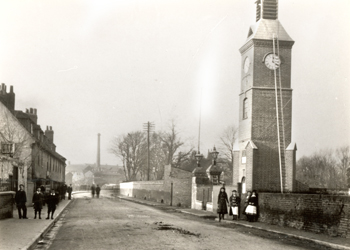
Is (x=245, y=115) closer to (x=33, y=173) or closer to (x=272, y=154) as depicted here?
(x=272, y=154)

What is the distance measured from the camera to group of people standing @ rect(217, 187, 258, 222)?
20.2 m

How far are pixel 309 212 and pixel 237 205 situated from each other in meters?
6.42

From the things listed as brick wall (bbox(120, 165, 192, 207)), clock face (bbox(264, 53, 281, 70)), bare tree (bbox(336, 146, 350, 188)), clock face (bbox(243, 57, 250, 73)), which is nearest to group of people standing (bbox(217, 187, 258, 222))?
clock face (bbox(264, 53, 281, 70))

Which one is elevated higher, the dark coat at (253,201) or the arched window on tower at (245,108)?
the arched window on tower at (245,108)

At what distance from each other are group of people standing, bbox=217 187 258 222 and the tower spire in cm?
1550

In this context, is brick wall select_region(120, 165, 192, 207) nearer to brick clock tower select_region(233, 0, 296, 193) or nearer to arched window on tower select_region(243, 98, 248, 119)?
brick clock tower select_region(233, 0, 296, 193)

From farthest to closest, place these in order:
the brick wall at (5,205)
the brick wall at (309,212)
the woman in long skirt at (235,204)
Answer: the woman in long skirt at (235,204) → the brick wall at (5,205) → the brick wall at (309,212)

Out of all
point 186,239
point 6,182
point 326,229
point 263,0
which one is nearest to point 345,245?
point 326,229

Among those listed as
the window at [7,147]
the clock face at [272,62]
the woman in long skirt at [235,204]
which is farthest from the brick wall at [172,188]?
the window at [7,147]

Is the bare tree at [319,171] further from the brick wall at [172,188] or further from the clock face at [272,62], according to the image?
the clock face at [272,62]

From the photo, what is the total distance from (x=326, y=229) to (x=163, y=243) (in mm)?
5822

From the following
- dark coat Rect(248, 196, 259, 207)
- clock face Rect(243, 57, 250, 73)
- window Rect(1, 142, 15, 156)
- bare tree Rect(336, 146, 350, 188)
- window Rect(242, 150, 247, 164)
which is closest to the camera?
dark coat Rect(248, 196, 259, 207)

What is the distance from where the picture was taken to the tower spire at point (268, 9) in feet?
106

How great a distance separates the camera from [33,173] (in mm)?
34000
